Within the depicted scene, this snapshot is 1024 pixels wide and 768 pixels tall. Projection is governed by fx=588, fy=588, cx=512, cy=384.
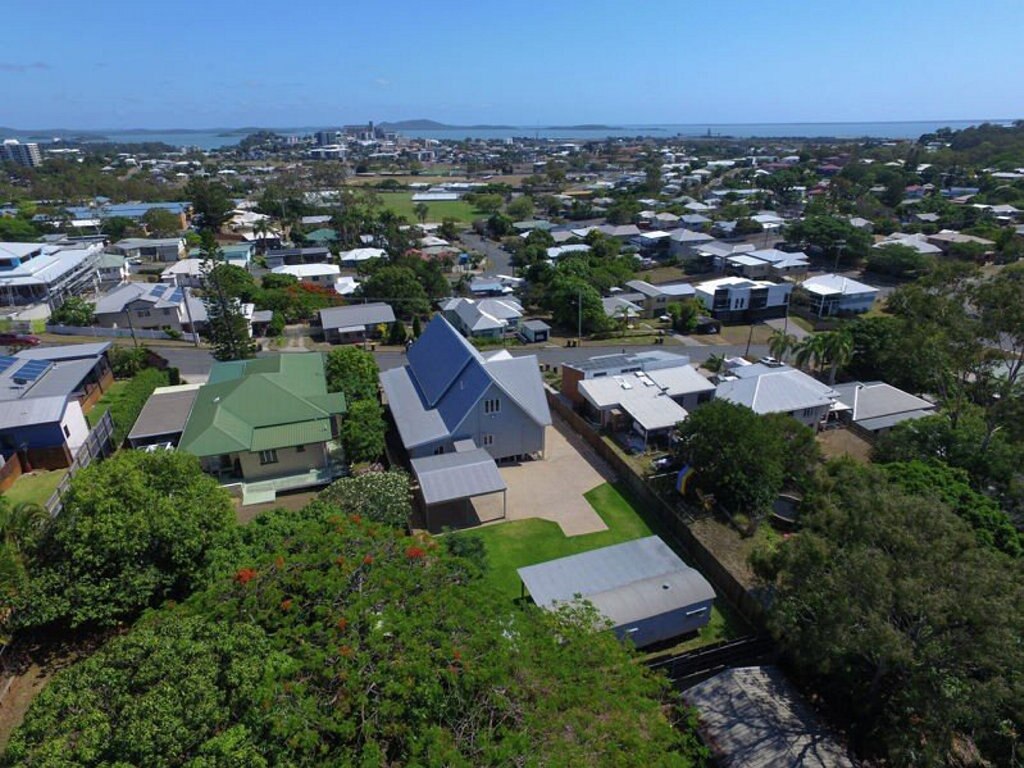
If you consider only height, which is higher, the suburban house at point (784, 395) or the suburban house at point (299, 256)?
the suburban house at point (784, 395)

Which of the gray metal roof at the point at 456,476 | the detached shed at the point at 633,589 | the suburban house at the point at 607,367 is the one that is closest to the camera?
the detached shed at the point at 633,589

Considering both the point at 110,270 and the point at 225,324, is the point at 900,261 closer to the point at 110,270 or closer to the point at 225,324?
the point at 225,324

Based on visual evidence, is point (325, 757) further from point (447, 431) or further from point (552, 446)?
point (552, 446)

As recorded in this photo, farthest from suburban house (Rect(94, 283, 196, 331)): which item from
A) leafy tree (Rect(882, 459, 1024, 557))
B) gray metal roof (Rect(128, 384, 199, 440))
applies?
leafy tree (Rect(882, 459, 1024, 557))

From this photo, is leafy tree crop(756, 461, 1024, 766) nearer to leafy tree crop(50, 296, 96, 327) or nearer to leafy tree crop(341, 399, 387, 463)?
leafy tree crop(341, 399, 387, 463)

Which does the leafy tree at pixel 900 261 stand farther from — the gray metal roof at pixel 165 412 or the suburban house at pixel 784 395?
the gray metal roof at pixel 165 412

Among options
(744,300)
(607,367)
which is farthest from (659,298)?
(607,367)

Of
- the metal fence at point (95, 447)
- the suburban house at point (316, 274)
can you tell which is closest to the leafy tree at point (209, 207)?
the suburban house at point (316, 274)
